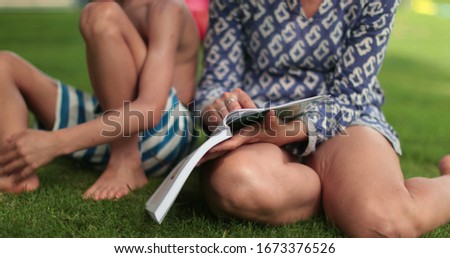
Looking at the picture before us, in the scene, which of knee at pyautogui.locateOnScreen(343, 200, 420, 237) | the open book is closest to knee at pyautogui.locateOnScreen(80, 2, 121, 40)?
the open book

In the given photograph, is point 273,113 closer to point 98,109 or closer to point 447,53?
point 98,109

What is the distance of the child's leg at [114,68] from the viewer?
1502mm

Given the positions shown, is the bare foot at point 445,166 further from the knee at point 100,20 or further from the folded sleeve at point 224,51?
the knee at point 100,20

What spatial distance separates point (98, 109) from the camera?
1724mm

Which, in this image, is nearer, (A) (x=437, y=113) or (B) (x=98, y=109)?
(B) (x=98, y=109)

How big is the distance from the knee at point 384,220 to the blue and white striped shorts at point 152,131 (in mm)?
574

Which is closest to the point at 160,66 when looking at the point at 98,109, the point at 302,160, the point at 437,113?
the point at 98,109

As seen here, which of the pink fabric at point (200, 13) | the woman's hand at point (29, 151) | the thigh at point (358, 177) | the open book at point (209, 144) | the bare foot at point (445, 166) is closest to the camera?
the open book at point (209, 144)

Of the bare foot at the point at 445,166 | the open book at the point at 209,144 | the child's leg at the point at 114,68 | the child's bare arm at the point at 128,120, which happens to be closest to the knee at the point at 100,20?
the child's leg at the point at 114,68

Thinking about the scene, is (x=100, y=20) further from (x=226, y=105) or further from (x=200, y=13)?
(x=200, y=13)

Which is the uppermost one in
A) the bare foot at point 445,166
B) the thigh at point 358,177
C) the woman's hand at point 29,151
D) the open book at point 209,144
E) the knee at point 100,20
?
the knee at point 100,20

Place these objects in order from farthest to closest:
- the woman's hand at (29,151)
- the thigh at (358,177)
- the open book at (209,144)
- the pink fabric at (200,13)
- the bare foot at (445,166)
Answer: the pink fabric at (200,13), the bare foot at (445,166), the woman's hand at (29,151), the thigh at (358,177), the open book at (209,144)

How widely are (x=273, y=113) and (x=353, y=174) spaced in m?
0.23

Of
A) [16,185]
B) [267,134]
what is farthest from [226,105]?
[16,185]
